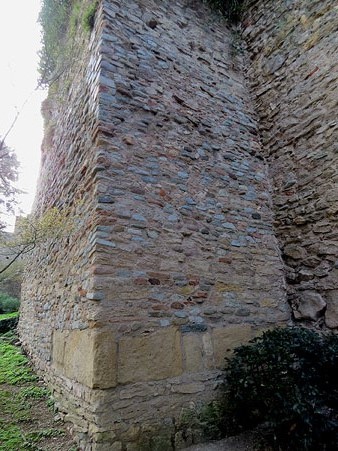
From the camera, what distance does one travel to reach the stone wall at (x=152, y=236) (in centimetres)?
262

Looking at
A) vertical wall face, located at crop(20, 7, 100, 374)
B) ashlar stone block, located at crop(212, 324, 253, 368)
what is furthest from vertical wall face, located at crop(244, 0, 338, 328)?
vertical wall face, located at crop(20, 7, 100, 374)

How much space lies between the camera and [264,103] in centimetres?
496

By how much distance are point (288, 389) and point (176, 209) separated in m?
2.04

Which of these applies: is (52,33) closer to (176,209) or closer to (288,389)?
(176,209)

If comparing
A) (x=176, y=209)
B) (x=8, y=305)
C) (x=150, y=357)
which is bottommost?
(x=150, y=357)

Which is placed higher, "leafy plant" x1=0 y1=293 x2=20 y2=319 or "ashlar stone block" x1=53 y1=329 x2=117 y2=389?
"leafy plant" x1=0 y1=293 x2=20 y2=319

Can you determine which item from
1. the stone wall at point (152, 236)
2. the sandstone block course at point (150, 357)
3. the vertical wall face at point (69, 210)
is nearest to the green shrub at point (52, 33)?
the vertical wall face at point (69, 210)

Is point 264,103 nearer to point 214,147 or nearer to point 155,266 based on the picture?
point 214,147

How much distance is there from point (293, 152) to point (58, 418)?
177 inches

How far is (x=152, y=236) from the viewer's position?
10.3ft

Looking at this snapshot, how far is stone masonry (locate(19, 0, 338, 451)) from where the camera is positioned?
2678 millimetres

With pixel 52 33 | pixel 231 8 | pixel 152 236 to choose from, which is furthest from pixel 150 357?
pixel 52 33

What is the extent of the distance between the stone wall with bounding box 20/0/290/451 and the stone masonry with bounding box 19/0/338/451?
2 centimetres

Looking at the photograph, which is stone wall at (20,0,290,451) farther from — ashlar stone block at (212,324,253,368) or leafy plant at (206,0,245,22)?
leafy plant at (206,0,245,22)
